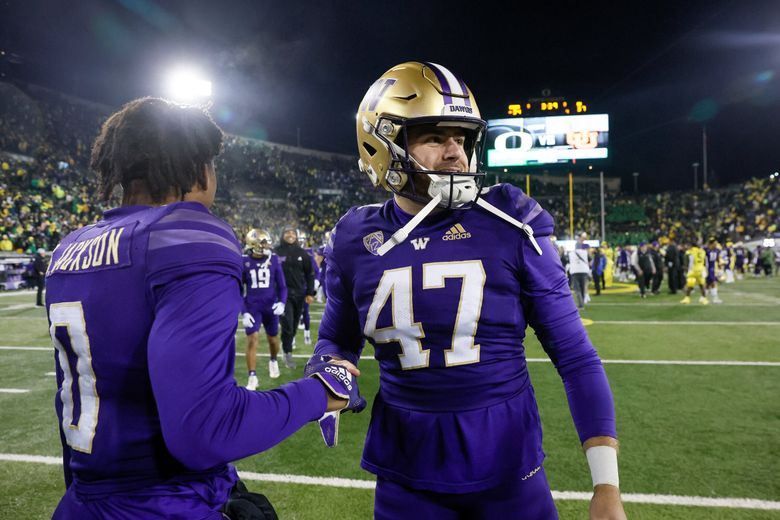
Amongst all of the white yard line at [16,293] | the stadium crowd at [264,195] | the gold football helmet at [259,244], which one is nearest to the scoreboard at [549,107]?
the stadium crowd at [264,195]

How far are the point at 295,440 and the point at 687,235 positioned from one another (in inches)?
1917

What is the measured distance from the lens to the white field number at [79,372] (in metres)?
1.31

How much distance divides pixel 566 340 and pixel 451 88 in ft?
3.29

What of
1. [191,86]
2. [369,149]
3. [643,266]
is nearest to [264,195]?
[191,86]

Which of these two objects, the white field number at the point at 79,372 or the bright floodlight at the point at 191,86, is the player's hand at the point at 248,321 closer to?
the white field number at the point at 79,372

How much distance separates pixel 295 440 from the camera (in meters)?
4.93

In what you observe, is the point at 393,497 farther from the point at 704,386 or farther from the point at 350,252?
the point at 704,386

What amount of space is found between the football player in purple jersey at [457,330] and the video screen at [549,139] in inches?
987

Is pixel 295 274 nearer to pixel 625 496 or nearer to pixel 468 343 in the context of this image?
pixel 625 496

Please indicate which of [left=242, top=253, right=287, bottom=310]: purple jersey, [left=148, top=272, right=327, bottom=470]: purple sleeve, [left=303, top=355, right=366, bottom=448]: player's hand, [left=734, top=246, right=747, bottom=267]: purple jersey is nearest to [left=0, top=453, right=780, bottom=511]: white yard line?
[left=303, top=355, right=366, bottom=448]: player's hand

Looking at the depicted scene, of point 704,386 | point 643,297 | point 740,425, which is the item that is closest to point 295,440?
point 740,425

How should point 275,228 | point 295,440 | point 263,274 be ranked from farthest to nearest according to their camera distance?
point 275,228 < point 263,274 < point 295,440

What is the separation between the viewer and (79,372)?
4.42ft

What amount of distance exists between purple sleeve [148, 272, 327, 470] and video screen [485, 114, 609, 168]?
85.1 ft
